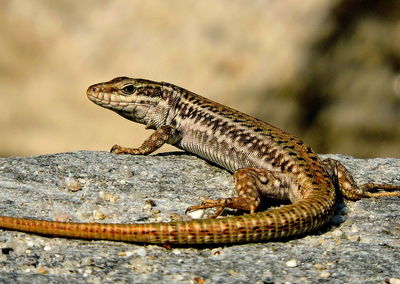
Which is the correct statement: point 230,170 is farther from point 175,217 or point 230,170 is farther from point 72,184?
point 72,184

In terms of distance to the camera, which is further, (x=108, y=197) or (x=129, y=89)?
(x=129, y=89)

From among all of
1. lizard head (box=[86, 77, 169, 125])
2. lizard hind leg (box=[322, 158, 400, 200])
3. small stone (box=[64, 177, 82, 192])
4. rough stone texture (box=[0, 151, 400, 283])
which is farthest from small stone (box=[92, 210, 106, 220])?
lizard head (box=[86, 77, 169, 125])

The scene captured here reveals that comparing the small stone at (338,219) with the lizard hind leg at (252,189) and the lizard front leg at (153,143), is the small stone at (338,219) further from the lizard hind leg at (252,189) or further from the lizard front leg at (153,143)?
the lizard front leg at (153,143)

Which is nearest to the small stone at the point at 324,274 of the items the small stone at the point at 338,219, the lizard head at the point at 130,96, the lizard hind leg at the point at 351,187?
the small stone at the point at 338,219

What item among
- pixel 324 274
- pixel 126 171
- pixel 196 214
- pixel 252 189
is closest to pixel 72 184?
pixel 126 171

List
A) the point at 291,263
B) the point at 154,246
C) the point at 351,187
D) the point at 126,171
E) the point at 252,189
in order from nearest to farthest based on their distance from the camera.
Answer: the point at 291,263 → the point at 154,246 → the point at 252,189 → the point at 351,187 → the point at 126,171

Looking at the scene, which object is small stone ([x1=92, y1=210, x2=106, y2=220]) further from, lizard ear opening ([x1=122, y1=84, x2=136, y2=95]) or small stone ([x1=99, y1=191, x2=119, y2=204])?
lizard ear opening ([x1=122, y1=84, x2=136, y2=95])
